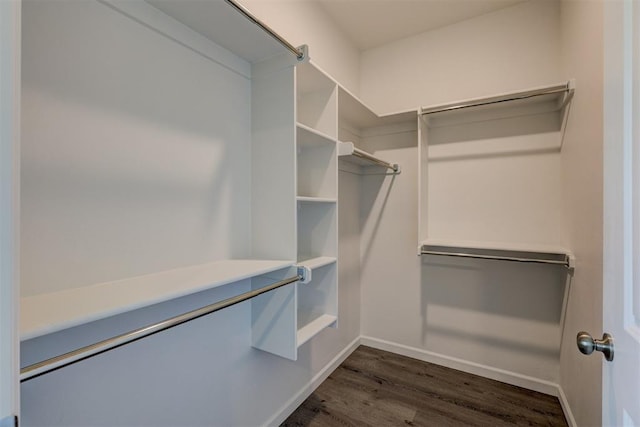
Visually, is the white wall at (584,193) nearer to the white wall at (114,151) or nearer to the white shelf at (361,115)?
the white shelf at (361,115)

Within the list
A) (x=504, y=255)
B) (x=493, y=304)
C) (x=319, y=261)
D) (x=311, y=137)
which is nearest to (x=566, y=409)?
(x=493, y=304)

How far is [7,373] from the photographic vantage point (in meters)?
0.41

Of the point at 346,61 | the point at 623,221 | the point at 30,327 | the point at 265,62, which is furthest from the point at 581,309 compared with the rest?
the point at 346,61

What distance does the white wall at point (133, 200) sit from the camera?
2.72 feet

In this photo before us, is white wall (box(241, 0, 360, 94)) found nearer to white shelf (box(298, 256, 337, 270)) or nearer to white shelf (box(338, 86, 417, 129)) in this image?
white shelf (box(338, 86, 417, 129))

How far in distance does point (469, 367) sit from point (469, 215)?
124 cm

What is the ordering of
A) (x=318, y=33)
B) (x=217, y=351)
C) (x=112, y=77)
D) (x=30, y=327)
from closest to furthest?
1. (x=30, y=327)
2. (x=112, y=77)
3. (x=217, y=351)
4. (x=318, y=33)

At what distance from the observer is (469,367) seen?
2.29 metres

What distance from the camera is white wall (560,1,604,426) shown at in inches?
50.5

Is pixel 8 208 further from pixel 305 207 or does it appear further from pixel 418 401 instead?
pixel 418 401

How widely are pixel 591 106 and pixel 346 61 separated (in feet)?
5.79

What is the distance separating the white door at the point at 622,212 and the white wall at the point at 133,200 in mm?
1350

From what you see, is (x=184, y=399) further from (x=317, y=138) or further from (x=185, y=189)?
(x=317, y=138)

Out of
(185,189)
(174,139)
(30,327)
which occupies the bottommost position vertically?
(30,327)
